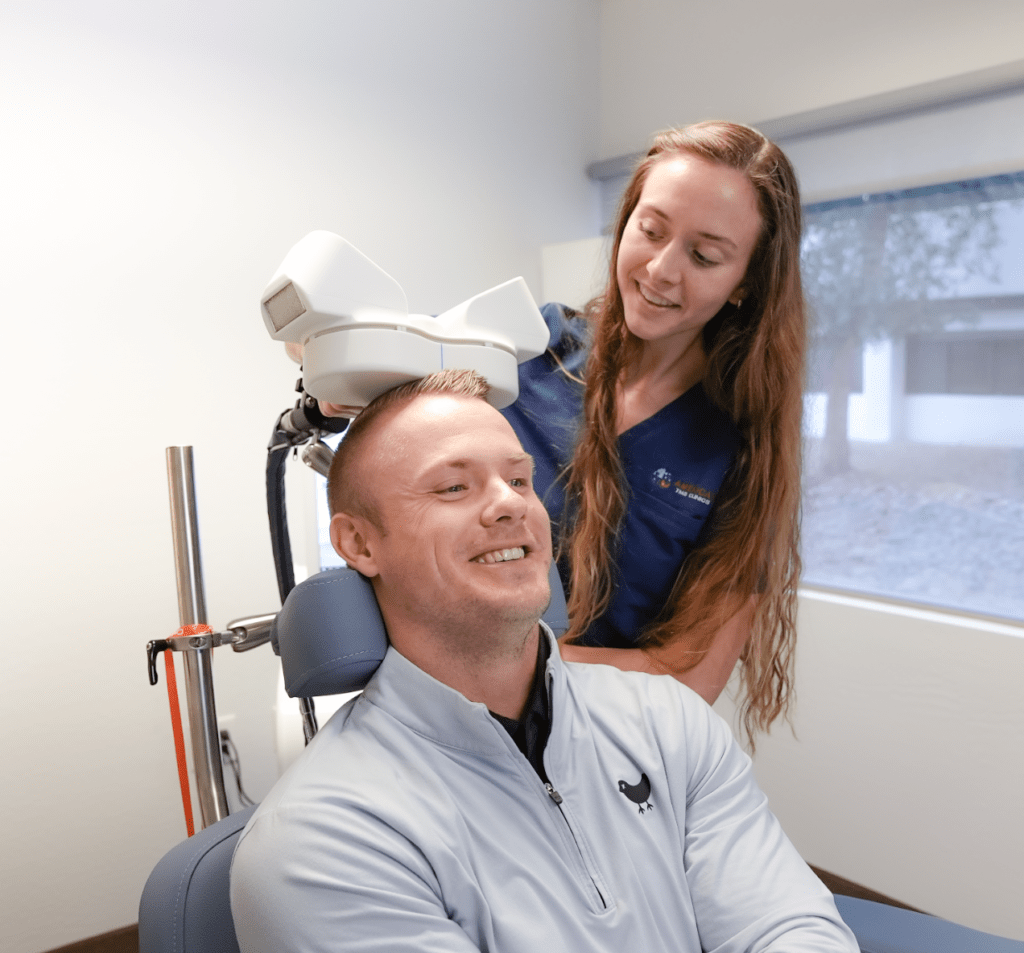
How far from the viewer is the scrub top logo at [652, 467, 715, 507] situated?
5.13 ft

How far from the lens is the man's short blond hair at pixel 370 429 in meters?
1.16

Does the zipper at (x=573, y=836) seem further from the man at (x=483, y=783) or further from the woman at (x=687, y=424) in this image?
the woman at (x=687, y=424)

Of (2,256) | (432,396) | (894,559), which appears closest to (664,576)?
(432,396)

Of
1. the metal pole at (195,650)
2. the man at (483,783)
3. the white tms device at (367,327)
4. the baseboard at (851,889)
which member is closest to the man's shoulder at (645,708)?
the man at (483,783)

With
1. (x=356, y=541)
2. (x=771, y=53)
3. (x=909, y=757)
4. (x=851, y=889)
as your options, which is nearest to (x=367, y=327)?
(x=356, y=541)

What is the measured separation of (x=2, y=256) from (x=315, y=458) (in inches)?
49.7

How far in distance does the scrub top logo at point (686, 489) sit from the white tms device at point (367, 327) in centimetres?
49

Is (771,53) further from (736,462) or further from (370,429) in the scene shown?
(370,429)

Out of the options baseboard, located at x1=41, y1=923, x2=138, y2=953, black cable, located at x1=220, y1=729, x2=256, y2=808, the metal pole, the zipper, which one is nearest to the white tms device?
the metal pole

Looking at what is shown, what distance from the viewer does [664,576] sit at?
1.60 metres

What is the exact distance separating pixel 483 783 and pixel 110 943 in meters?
1.80

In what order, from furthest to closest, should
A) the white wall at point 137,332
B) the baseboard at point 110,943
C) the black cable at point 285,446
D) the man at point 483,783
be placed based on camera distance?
1. the baseboard at point 110,943
2. the white wall at point 137,332
3. the black cable at point 285,446
4. the man at point 483,783

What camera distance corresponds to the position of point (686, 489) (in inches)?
61.6

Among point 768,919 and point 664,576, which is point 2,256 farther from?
point 768,919
